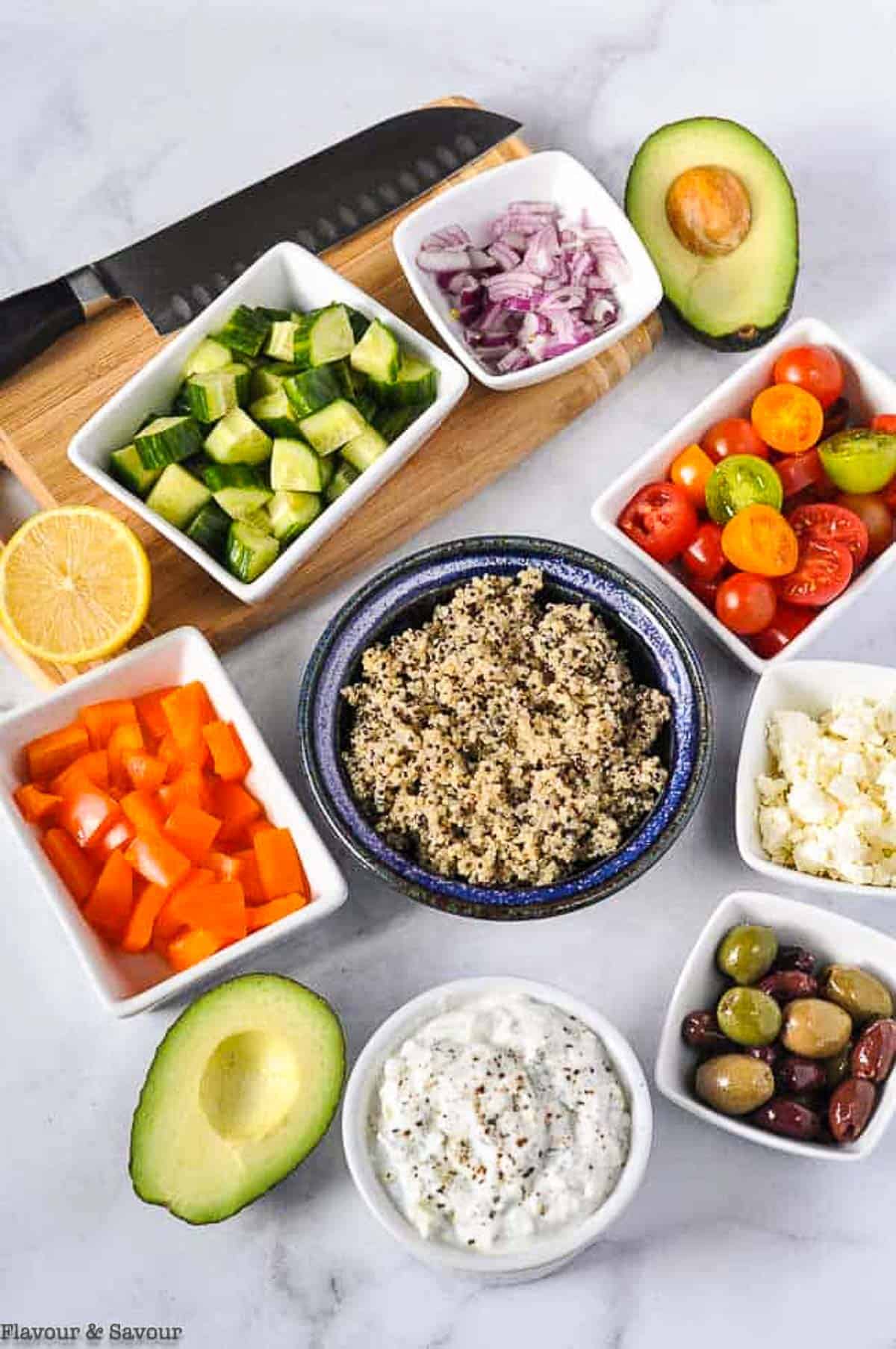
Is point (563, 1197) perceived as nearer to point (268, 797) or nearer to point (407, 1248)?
point (407, 1248)

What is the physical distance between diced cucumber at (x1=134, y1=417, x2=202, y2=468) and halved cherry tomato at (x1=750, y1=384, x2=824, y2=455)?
743mm

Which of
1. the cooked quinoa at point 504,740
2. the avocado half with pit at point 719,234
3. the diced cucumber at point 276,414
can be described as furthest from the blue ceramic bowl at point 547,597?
the avocado half with pit at point 719,234

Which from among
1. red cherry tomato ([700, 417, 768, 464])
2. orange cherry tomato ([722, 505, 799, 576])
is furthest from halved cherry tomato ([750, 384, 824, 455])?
orange cherry tomato ([722, 505, 799, 576])

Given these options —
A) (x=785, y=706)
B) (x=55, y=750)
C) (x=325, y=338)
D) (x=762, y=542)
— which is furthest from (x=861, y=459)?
(x=55, y=750)

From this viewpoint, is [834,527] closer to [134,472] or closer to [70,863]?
[134,472]

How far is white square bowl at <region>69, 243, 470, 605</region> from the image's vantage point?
218 centimetres

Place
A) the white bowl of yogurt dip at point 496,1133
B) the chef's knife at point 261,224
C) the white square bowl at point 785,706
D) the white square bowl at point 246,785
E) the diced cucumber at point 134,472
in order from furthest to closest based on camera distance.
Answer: the chef's knife at point 261,224 → the diced cucumber at point 134,472 → the white square bowl at point 785,706 → the white square bowl at point 246,785 → the white bowl of yogurt dip at point 496,1133

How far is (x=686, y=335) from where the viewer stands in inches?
96.9

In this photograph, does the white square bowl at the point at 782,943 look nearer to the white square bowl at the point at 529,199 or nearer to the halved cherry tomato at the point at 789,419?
the halved cherry tomato at the point at 789,419

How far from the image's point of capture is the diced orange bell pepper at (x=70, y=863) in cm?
208

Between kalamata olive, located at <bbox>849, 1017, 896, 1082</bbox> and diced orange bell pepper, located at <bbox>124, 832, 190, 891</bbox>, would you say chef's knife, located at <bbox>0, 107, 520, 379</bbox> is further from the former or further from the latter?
kalamata olive, located at <bbox>849, 1017, 896, 1082</bbox>

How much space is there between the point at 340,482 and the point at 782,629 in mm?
600

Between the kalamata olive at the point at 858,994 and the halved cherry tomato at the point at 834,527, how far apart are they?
0.53 meters

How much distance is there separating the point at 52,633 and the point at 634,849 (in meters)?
0.76
